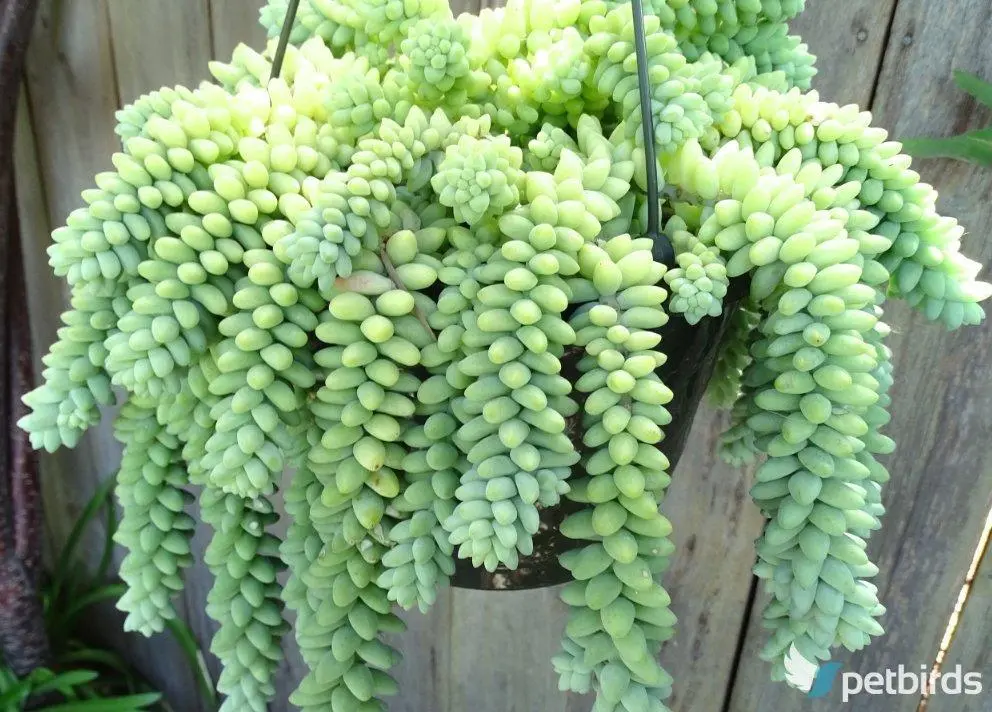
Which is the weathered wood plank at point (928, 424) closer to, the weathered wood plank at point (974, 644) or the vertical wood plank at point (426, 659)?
the weathered wood plank at point (974, 644)

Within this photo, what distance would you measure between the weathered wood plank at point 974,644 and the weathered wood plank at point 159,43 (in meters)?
1.10

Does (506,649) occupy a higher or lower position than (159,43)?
lower

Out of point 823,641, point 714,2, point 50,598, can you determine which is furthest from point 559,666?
point 50,598

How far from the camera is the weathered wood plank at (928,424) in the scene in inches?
30.1

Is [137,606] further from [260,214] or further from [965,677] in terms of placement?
[965,677]

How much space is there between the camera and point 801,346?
433mm

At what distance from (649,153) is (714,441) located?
21.5 inches

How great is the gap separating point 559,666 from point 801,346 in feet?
0.73

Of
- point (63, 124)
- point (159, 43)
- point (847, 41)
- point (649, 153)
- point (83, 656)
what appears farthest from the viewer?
point (83, 656)

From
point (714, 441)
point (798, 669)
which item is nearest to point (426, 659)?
point (714, 441)

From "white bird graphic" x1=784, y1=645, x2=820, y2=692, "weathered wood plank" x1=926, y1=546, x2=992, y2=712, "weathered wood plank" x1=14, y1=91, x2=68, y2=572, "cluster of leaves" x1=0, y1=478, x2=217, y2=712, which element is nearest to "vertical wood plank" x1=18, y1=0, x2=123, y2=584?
"weathered wood plank" x1=14, y1=91, x2=68, y2=572

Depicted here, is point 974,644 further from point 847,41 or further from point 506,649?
point 847,41

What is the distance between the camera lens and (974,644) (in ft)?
3.15

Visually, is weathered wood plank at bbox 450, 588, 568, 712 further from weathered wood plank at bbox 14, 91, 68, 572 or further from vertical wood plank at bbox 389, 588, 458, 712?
weathered wood plank at bbox 14, 91, 68, 572
